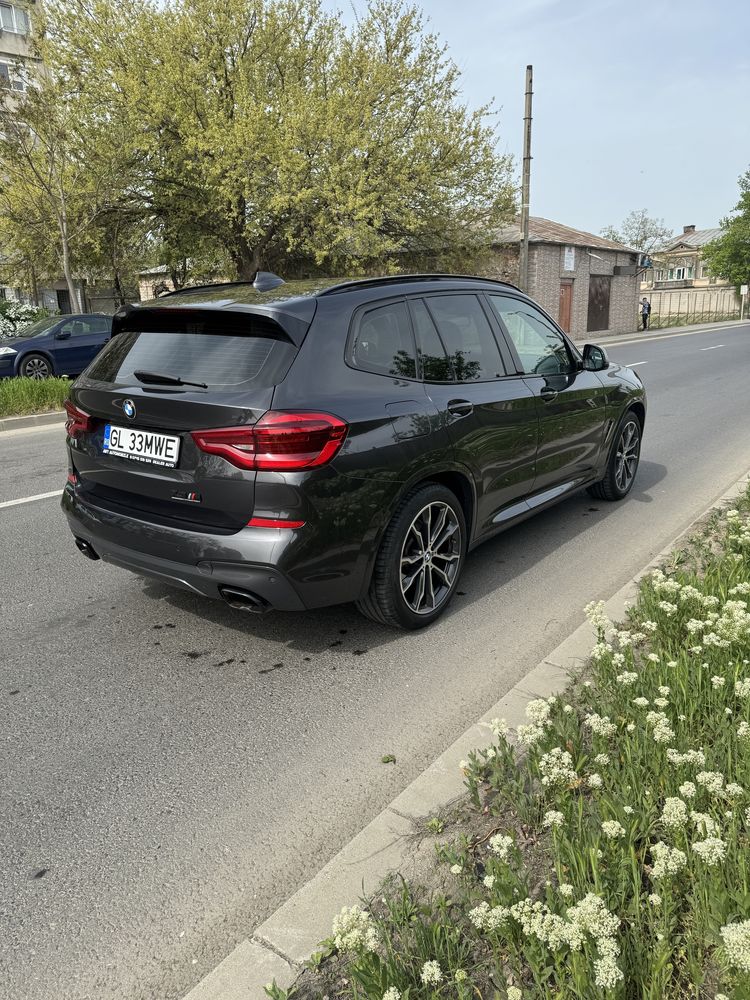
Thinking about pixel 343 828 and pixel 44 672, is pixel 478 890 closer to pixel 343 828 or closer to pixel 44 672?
pixel 343 828

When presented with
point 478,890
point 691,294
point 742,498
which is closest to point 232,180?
point 742,498

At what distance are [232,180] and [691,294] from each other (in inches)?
2035

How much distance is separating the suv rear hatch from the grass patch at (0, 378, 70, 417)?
28.0ft

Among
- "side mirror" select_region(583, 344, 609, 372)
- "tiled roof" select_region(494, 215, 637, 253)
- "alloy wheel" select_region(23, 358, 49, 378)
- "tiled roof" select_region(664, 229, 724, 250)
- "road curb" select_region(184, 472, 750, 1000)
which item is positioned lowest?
"road curb" select_region(184, 472, 750, 1000)

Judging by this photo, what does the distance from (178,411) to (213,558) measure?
Result: 26.3 inches

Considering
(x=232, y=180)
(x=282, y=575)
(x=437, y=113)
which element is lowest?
(x=282, y=575)

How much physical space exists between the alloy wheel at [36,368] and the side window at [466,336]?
43.3ft

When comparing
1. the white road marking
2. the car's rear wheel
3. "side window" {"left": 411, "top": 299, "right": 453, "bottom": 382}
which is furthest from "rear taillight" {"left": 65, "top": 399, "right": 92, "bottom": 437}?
the car's rear wheel

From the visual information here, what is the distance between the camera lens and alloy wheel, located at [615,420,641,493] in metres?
6.33

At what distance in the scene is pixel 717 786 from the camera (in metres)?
2.08

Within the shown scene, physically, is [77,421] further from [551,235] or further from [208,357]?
[551,235]

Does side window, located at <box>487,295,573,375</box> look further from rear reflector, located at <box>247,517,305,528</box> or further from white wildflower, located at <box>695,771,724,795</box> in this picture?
white wildflower, located at <box>695,771,724,795</box>

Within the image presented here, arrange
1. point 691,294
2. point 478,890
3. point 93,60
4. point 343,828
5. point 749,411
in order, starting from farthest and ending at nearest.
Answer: point 691,294, point 93,60, point 749,411, point 343,828, point 478,890

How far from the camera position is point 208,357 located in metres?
3.49
